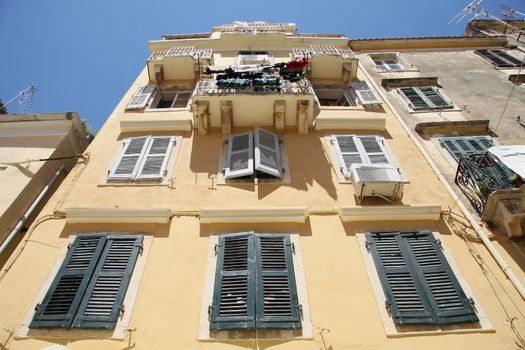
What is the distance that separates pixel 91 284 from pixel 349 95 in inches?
390

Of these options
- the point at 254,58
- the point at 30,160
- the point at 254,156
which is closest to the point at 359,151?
the point at 254,156

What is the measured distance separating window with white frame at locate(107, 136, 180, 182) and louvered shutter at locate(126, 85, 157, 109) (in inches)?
74.9

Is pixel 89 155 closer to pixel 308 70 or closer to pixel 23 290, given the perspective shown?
pixel 23 290

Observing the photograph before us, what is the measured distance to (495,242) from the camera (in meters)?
7.45

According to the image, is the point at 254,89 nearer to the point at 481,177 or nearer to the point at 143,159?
the point at 143,159

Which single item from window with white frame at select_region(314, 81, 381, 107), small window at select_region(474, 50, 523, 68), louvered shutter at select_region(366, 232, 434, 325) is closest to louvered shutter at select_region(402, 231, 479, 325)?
louvered shutter at select_region(366, 232, 434, 325)

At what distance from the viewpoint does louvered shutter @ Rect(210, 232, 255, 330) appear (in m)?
5.96

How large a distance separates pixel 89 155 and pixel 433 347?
855cm

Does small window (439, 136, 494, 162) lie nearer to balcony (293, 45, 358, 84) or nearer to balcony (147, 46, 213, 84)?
balcony (293, 45, 358, 84)

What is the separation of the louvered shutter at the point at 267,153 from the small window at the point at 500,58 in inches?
403

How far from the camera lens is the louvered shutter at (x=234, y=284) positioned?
5965mm

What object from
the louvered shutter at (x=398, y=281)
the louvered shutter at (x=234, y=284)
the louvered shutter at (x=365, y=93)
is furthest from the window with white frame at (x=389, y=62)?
the louvered shutter at (x=234, y=284)

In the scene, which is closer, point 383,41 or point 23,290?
point 23,290

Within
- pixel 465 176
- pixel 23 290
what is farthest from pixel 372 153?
pixel 23 290
